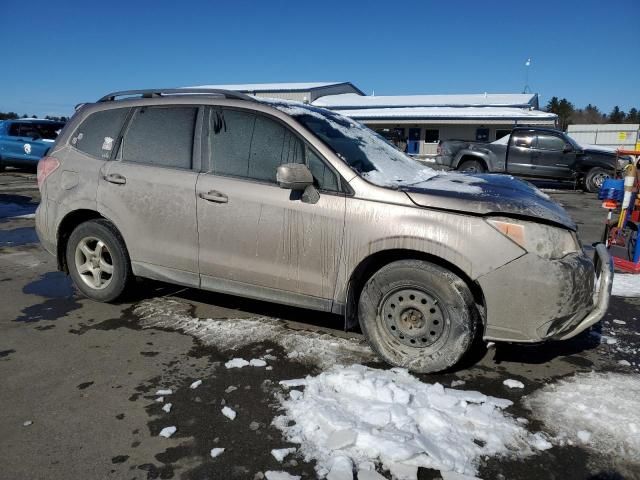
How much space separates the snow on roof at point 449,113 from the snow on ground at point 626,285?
23536 mm

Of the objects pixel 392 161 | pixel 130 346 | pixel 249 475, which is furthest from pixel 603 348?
pixel 130 346

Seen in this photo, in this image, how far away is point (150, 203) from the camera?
406 centimetres

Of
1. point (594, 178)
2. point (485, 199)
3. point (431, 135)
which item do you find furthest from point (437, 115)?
point (485, 199)

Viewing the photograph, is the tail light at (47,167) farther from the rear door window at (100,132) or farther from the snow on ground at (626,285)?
the snow on ground at (626,285)

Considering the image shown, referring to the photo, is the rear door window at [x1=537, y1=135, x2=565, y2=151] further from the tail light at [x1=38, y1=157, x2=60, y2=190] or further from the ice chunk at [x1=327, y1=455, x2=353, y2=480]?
the ice chunk at [x1=327, y1=455, x2=353, y2=480]

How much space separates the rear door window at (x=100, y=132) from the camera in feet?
14.3

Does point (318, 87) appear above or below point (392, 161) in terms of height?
above

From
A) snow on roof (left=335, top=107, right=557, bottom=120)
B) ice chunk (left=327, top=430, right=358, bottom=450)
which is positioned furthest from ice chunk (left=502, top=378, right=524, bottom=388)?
snow on roof (left=335, top=107, right=557, bottom=120)

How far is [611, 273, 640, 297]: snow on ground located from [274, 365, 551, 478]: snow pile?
3.04 metres

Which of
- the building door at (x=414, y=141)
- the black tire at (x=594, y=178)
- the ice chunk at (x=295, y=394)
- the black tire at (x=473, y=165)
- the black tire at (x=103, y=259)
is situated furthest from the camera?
the building door at (x=414, y=141)

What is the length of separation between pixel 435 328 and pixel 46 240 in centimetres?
370

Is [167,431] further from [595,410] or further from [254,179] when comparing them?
[595,410]

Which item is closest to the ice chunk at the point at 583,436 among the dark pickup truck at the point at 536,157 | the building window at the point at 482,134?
the dark pickup truck at the point at 536,157

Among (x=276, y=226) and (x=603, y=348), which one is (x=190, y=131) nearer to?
(x=276, y=226)
